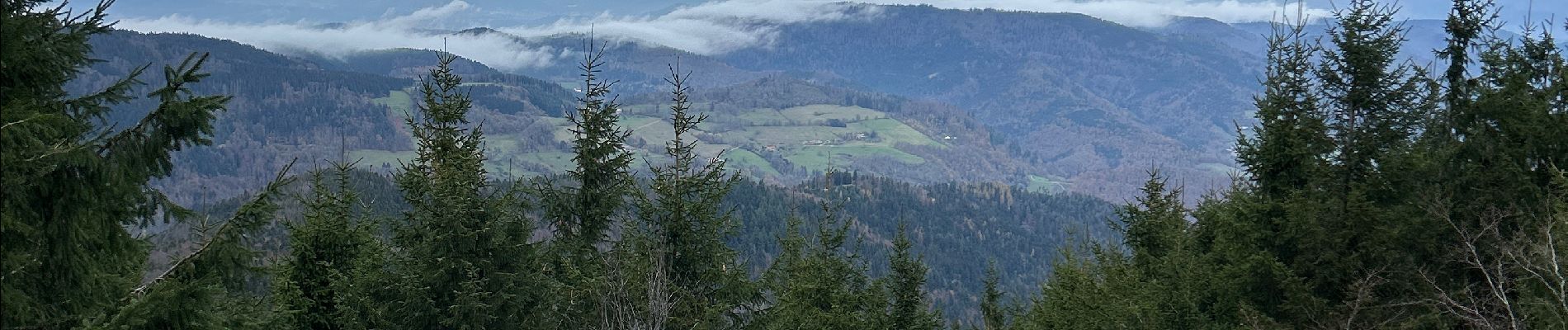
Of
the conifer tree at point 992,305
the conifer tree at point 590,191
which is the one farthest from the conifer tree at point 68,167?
the conifer tree at point 992,305

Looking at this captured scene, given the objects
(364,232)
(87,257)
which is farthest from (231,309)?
(364,232)

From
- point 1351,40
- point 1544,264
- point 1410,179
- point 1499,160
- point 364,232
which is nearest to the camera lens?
point 1544,264

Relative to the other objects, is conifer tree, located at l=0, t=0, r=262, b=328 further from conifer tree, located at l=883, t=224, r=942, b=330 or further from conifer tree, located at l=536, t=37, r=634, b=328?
conifer tree, located at l=883, t=224, r=942, b=330

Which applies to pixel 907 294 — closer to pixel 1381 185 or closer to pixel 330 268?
pixel 1381 185

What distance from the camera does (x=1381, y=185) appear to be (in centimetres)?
1538

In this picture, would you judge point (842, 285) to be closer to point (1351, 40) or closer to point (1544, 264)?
point (1351, 40)

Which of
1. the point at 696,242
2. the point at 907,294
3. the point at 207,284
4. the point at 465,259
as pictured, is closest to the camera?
the point at 207,284

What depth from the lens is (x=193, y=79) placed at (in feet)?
22.7

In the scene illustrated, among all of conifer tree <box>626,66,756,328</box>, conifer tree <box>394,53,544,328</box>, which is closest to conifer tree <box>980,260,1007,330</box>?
conifer tree <box>626,66,756,328</box>

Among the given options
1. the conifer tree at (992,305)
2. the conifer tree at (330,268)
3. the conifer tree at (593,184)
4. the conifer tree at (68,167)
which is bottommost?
the conifer tree at (992,305)

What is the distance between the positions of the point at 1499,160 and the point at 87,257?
16.2m

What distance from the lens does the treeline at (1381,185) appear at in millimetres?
13734

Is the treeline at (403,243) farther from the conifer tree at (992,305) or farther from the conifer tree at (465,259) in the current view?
the conifer tree at (992,305)

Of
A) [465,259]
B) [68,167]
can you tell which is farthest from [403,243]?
[68,167]
